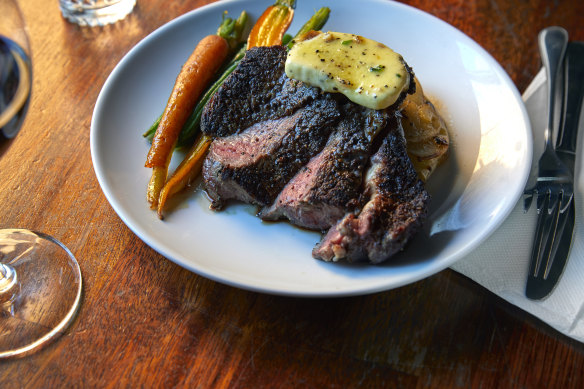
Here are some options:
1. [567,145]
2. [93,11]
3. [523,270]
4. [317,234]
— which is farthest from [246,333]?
[93,11]

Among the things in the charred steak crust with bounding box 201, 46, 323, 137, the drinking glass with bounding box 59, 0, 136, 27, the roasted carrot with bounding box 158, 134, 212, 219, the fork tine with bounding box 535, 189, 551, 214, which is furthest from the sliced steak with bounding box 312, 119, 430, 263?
the drinking glass with bounding box 59, 0, 136, 27

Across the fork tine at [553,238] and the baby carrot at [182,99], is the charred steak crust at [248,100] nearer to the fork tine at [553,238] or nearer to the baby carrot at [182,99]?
the baby carrot at [182,99]

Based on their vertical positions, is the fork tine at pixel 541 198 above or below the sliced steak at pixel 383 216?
below

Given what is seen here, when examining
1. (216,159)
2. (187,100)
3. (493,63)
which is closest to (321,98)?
(216,159)

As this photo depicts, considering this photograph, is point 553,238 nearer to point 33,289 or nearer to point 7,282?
point 33,289

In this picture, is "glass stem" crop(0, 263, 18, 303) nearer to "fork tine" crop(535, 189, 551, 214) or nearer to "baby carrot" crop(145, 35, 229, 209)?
"baby carrot" crop(145, 35, 229, 209)

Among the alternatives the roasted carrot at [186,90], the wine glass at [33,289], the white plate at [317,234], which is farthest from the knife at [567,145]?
the wine glass at [33,289]

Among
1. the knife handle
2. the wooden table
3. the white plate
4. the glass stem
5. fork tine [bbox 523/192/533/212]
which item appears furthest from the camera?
the knife handle
